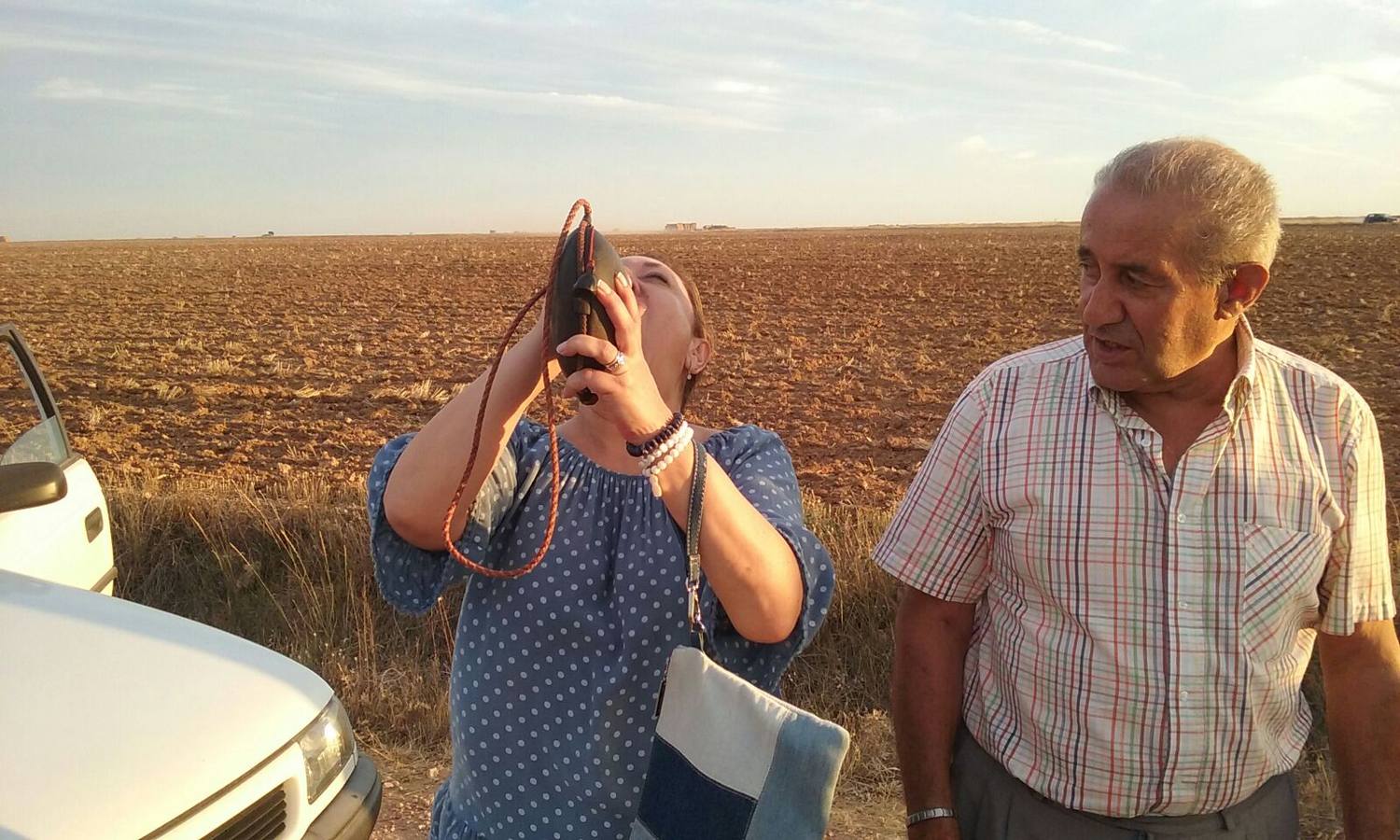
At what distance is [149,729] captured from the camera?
1957 millimetres

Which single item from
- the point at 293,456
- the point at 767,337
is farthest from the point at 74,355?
the point at 767,337

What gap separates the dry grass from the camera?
11.9ft

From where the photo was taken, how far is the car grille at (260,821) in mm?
1950

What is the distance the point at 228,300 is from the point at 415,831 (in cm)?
2795

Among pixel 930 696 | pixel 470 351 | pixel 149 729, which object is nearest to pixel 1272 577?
pixel 930 696

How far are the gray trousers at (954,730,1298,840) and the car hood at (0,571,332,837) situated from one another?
148 centimetres

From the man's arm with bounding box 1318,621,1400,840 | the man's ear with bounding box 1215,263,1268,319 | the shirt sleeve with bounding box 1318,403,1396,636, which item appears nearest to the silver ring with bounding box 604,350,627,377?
the man's ear with bounding box 1215,263,1268,319

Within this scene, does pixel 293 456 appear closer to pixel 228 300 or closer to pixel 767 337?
pixel 767 337

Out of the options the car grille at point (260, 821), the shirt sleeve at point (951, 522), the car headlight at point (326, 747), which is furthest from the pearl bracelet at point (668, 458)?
the car headlight at point (326, 747)

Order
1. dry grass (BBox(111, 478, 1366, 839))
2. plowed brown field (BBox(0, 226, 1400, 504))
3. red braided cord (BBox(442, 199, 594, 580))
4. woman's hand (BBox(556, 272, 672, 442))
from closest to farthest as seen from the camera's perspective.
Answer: woman's hand (BBox(556, 272, 672, 442)) → red braided cord (BBox(442, 199, 594, 580)) → dry grass (BBox(111, 478, 1366, 839)) → plowed brown field (BBox(0, 226, 1400, 504))

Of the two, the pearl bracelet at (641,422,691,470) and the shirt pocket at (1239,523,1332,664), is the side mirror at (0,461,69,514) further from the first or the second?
the shirt pocket at (1239,523,1332,664)

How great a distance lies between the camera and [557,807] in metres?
1.52

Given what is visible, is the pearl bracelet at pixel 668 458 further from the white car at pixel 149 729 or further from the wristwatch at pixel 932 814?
the white car at pixel 149 729

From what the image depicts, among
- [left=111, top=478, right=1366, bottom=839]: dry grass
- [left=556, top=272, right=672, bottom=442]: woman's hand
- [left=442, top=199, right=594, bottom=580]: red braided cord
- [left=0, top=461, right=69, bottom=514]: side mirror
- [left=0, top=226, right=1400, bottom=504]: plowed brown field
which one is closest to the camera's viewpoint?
[left=556, top=272, right=672, bottom=442]: woman's hand
